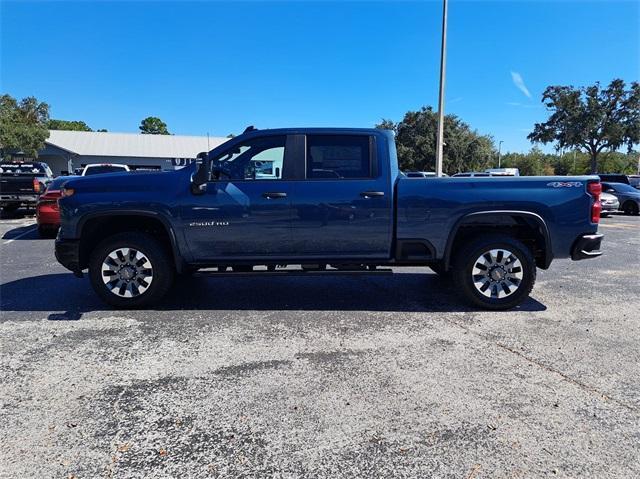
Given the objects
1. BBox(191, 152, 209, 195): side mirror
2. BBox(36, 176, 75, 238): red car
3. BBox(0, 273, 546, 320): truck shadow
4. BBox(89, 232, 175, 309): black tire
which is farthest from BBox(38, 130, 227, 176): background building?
BBox(191, 152, 209, 195): side mirror

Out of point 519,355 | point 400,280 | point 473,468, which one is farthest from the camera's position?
point 400,280

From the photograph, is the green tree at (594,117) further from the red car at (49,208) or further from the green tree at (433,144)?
the red car at (49,208)

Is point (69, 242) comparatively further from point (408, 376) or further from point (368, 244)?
point (408, 376)

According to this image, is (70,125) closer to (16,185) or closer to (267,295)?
(16,185)

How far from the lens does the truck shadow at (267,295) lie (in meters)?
5.24

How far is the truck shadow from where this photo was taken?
5.24 metres

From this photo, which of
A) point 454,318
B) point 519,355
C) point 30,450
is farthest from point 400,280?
point 30,450

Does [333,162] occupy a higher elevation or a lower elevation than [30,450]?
higher

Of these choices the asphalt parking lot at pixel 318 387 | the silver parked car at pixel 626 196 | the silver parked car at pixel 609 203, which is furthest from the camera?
the silver parked car at pixel 626 196

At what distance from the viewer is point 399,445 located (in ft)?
8.50

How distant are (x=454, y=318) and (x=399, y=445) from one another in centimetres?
254

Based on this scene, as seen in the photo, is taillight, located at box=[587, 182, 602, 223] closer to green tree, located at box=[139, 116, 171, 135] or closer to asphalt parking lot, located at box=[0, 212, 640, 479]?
asphalt parking lot, located at box=[0, 212, 640, 479]

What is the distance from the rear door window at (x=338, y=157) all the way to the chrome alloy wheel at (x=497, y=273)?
1.63 m

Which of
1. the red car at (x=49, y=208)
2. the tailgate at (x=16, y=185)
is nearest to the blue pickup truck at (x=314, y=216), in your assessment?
the red car at (x=49, y=208)
